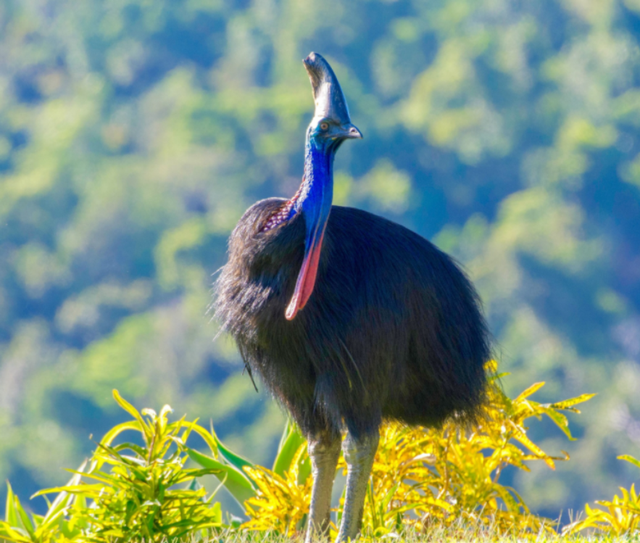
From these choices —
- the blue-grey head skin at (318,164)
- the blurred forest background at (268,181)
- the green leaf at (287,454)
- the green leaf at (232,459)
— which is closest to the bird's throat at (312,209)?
the blue-grey head skin at (318,164)

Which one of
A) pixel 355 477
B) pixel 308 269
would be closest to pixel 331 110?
pixel 308 269

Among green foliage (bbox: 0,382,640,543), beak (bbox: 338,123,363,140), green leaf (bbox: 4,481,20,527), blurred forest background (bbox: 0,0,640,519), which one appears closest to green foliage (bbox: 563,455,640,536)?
green foliage (bbox: 0,382,640,543)

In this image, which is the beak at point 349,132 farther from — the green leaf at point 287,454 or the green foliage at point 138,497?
the green leaf at point 287,454

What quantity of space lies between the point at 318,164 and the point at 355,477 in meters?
1.32

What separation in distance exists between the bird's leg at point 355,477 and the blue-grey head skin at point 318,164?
2.23ft

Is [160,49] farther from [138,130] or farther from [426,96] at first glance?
[426,96]

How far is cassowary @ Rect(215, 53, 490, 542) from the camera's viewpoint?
418 centimetres

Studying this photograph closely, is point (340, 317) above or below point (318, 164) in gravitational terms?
below

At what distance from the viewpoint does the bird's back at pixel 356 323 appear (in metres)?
4.23

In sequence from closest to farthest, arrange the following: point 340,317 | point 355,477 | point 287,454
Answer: point 340,317, point 355,477, point 287,454

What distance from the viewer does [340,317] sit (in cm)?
432

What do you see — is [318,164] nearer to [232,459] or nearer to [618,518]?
[232,459]

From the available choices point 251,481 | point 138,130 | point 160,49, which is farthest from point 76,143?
point 251,481

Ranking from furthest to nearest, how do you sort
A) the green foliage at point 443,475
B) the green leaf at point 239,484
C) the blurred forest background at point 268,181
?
the blurred forest background at point 268,181, the green leaf at point 239,484, the green foliage at point 443,475
